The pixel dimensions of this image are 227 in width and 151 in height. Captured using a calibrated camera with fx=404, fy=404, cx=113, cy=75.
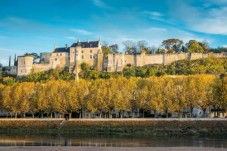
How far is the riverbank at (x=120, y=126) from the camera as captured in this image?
60688 mm

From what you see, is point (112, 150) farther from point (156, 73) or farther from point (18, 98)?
point (156, 73)

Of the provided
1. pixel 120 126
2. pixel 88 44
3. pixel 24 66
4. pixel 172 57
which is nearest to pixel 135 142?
pixel 120 126

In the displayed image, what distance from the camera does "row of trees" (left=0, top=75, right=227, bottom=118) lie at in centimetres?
7000

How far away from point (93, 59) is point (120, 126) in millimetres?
71453

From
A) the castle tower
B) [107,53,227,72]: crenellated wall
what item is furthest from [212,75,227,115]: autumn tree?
the castle tower

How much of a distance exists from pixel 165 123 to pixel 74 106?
2026 centimetres

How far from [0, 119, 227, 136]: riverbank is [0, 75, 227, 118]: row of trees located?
18.7ft

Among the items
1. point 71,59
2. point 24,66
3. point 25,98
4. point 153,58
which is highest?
point 153,58

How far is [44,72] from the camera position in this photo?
134 m

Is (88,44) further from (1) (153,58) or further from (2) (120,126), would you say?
(2) (120,126)

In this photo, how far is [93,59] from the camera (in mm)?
135500

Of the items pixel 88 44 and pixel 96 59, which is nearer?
pixel 96 59

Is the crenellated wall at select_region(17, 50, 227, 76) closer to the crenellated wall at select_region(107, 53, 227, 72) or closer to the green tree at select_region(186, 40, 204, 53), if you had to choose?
the crenellated wall at select_region(107, 53, 227, 72)

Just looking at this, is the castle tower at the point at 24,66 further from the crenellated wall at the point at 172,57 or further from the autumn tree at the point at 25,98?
the autumn tree at the point at 25,98
